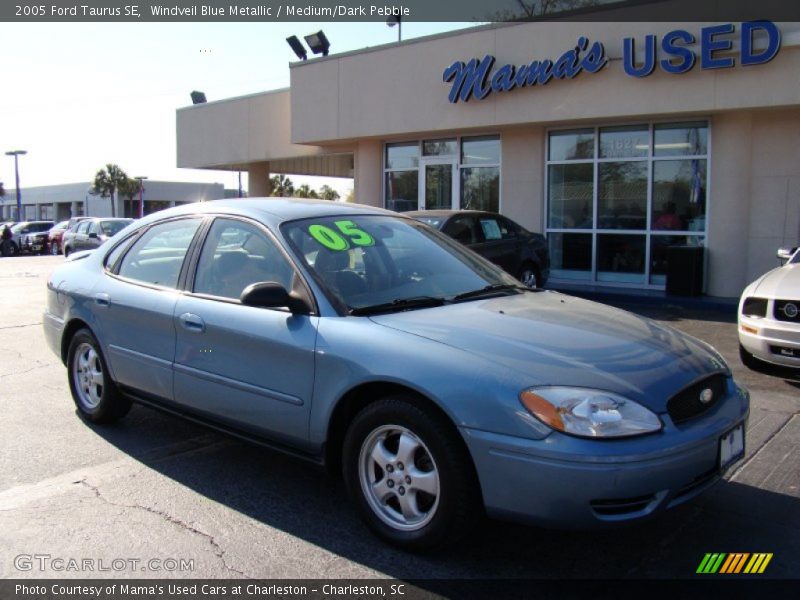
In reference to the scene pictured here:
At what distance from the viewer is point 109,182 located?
240 feet

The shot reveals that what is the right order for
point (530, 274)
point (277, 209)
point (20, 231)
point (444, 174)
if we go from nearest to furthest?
point (277, 209), point (530, 274), point (444, 174), point (20, 231)

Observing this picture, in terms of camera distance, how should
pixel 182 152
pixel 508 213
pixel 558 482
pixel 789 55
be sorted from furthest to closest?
pixel 182 152 → pixel 508 213 → pixel 789 55 → pixel 558 482

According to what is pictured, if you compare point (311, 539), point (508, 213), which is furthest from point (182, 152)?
point (311, 539)

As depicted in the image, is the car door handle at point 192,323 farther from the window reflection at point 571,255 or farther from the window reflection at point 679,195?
the window reflection at point 571,255

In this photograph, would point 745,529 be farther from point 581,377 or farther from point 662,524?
point 581,377

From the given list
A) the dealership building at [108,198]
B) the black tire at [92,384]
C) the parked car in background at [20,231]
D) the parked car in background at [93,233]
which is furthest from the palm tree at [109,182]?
the black tire at [92,384]

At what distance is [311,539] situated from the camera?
11.3ft

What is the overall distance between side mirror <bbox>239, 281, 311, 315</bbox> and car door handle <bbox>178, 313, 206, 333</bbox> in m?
0.56

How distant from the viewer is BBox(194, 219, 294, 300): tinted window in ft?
13.0

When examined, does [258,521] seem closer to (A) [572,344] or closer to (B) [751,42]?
(A) [572,344]

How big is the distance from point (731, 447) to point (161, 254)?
3542 mm

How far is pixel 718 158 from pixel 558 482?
11.2 metres

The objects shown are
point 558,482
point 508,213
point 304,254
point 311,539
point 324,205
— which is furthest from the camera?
point 508,213

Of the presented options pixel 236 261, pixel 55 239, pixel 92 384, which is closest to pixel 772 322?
pixel 236 261
